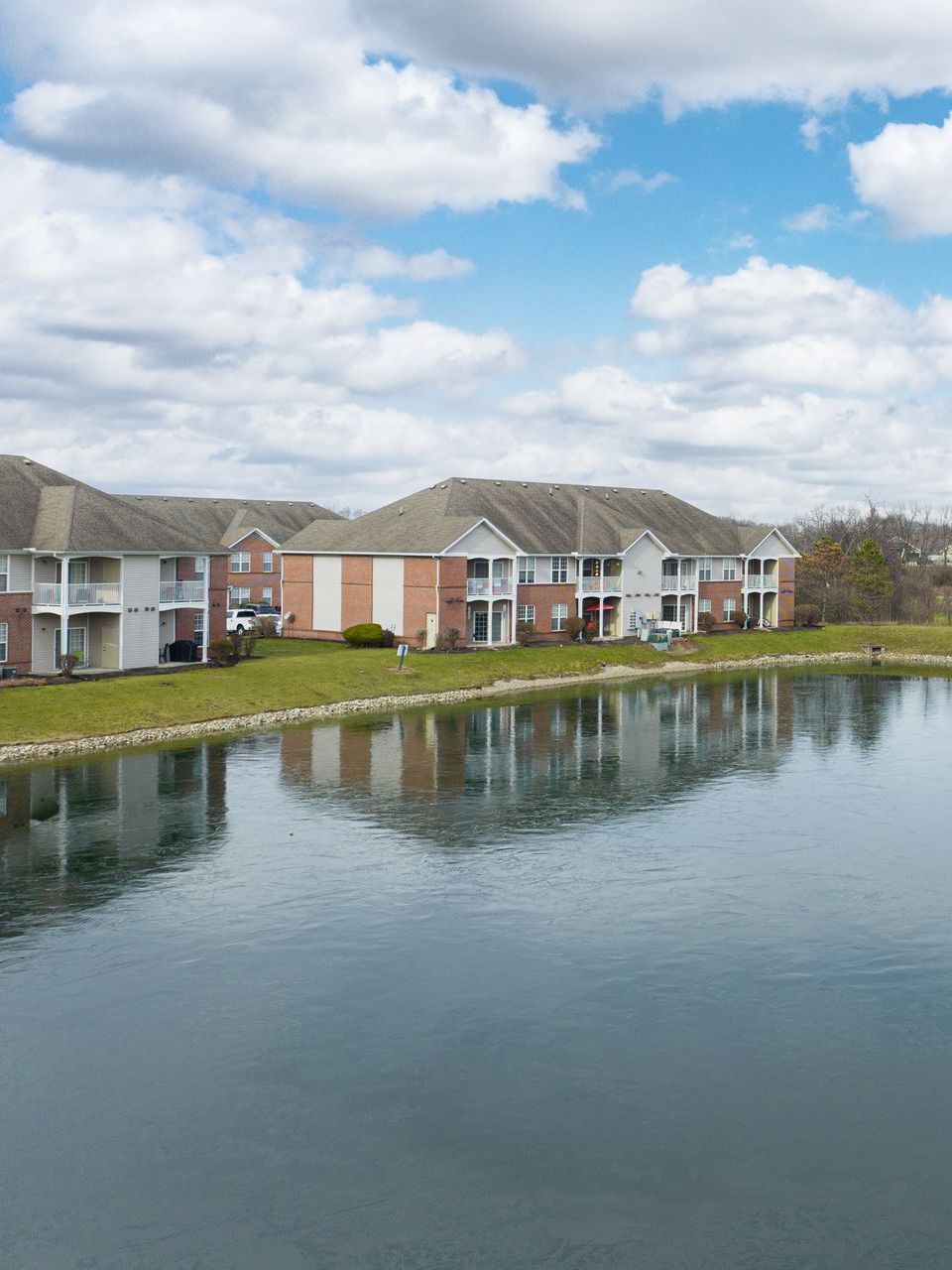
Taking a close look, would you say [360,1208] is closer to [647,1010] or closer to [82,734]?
[647,1010]

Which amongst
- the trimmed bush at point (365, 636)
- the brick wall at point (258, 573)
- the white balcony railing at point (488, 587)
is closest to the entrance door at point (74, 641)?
the trimmed bush at point (365, 636)

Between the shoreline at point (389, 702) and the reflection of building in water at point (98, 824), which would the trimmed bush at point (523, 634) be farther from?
the reflection of building in water at point (98, 824)

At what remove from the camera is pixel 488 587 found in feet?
246

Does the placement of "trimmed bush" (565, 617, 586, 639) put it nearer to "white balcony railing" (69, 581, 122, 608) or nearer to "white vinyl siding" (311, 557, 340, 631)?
"white vinyl siding" (311, 557, 340, 631)

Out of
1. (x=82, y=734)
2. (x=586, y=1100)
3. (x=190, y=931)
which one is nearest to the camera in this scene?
(x=586, y=1100)

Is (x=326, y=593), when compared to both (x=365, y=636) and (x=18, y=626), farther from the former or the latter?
(x=18, y=626)

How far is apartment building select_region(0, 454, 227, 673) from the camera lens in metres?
53.5

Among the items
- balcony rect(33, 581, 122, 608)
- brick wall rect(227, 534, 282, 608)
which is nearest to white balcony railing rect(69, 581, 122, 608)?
balcony rect(33, 581, 122, 608)

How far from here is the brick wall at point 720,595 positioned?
93062 millimetres

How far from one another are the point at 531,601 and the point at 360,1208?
2540 inches

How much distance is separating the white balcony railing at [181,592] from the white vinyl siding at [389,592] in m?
16.0

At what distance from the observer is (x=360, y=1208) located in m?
15.9

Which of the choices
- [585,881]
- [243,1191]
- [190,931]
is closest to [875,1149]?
[243,1191]

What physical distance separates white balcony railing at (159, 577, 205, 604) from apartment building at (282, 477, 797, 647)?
1617 centimetres
